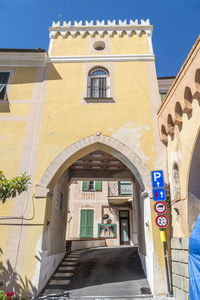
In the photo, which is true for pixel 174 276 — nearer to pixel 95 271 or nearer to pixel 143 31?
pixel 95 271

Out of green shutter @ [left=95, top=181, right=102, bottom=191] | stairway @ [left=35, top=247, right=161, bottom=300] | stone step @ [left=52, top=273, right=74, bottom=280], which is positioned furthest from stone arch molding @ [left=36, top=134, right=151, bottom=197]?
green shutter @ [left=95, top=181, right=102, bottom=191]

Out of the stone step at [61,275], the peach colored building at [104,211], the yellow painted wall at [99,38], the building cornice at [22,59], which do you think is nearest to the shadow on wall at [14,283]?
the stone step at [61,275]

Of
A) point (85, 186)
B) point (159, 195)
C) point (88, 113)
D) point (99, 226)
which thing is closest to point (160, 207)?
point (159, 195)

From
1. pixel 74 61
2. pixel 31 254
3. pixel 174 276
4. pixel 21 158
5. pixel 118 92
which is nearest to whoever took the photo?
pixel 174 276

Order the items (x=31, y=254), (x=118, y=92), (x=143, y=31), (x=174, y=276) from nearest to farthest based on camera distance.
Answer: (x=174, y=276) < (x=31, y=254) < (x=118, y=92) < (x=143, y=31)

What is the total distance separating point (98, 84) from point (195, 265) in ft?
26.2

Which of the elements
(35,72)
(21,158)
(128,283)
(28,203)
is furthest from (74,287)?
(35,72)

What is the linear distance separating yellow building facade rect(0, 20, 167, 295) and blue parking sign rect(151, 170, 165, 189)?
0.27 metres

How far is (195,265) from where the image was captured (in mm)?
5266

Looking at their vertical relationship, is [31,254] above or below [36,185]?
below

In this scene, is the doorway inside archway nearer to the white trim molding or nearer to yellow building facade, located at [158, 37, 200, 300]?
yellow building facade, located at [158, 37, 200, 300]

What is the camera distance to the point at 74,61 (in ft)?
34.9

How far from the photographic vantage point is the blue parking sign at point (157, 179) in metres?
7.66

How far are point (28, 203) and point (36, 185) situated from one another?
2.21 ft
